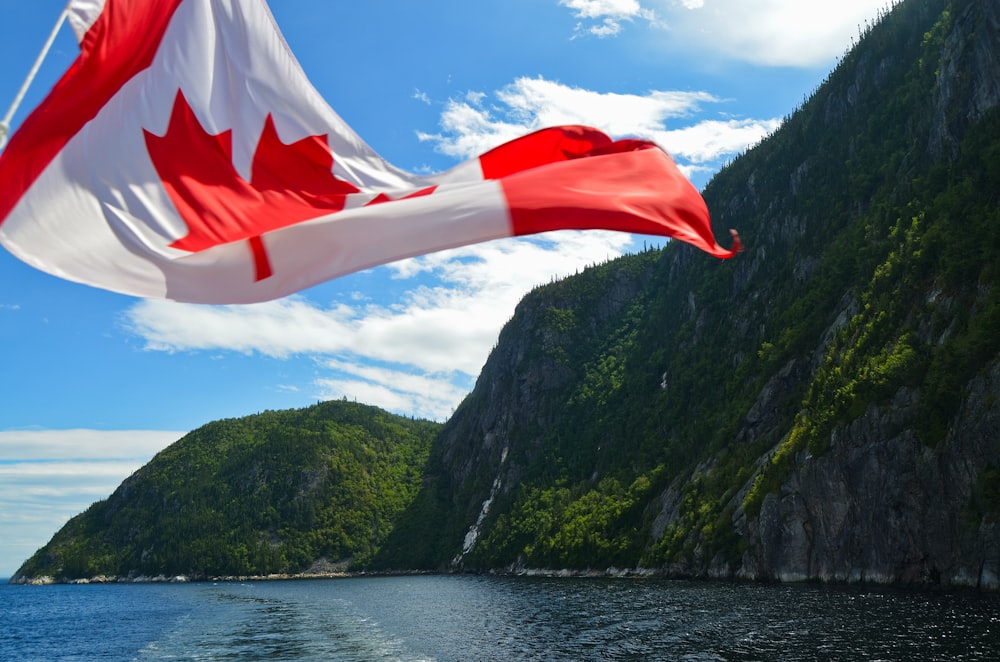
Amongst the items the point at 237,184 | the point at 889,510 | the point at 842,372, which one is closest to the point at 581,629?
the point at 889,510

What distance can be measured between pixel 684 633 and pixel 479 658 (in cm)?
1188

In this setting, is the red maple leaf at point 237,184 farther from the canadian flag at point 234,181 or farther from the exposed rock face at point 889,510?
the exposed rock face at point 889,510

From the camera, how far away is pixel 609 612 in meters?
62.6

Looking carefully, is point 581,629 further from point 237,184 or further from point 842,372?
point 842,372

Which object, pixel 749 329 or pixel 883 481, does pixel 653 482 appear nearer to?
pixel 749 329

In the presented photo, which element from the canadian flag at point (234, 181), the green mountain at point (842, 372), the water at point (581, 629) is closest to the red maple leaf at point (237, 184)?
the canadian flag at point (234, 181)

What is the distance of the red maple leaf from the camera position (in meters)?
9.42

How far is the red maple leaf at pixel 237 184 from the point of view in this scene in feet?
30.9

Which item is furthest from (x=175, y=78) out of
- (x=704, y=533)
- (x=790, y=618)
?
(x=704, y=533)

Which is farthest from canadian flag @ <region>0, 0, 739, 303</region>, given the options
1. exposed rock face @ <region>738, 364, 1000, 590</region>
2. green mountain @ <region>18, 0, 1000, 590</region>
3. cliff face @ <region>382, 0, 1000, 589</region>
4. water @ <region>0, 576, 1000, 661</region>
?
green mountain @ <region>18, 0, 1000, 590</region>

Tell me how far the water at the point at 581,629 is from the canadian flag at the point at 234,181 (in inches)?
1228

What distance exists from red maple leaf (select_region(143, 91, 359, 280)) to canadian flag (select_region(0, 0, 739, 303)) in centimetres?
2

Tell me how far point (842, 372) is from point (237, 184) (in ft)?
317

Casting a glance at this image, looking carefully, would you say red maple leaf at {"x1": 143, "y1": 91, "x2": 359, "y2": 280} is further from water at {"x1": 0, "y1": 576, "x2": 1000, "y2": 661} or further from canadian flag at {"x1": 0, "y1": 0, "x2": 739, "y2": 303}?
water at {"x1": 0, "y1": 576, "x2": 1000, "y2": 661}
